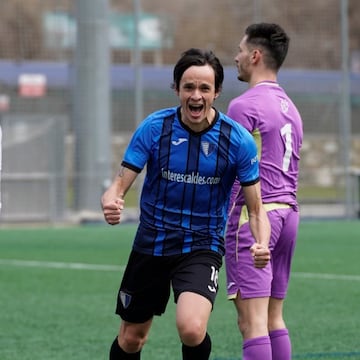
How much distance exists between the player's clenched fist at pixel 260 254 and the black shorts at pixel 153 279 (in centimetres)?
35

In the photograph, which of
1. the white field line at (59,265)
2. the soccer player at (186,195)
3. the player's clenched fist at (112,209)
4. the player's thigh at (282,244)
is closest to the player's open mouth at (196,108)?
the soccer player at (186,195)

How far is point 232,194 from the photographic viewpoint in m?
6.96

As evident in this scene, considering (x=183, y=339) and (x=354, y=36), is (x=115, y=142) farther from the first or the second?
(x=183, y=339)

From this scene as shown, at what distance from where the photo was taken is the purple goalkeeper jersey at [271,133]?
22.5 ft

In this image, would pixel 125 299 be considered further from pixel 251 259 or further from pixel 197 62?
pixel 197 62

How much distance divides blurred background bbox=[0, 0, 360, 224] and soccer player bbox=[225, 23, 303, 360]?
15.2m

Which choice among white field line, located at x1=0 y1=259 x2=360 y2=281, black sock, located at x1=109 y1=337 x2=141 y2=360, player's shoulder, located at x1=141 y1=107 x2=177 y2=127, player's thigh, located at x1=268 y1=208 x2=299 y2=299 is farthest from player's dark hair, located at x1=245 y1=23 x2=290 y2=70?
white field line, located at x1=0 y1=259 x2=360 y2=281

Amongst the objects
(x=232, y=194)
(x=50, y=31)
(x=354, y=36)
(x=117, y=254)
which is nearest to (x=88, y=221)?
(x=50, y=31)

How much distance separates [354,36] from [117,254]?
17050 mm

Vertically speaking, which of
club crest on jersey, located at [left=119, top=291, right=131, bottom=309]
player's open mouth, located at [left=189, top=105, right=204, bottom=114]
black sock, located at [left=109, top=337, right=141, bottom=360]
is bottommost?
black sock, located at [left=109, top=337, right=141, bottom=360]

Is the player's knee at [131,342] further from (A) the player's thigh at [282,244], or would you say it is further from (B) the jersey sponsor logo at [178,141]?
(B) the jersey sponsor logo at [178,141]

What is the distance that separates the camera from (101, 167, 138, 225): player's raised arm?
6.19m

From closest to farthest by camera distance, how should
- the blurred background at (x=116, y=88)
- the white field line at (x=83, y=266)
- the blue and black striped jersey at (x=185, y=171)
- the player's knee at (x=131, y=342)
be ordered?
the blue and black striped jersey at (x=185, y=171) → the player's knee at (x=131, y=342) → the white field line at (x=83, y=266) → the blurred background at (x=116, y=88)

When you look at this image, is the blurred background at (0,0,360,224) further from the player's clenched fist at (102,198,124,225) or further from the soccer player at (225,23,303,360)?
the player's clenched fist at (102,198,124,225)
